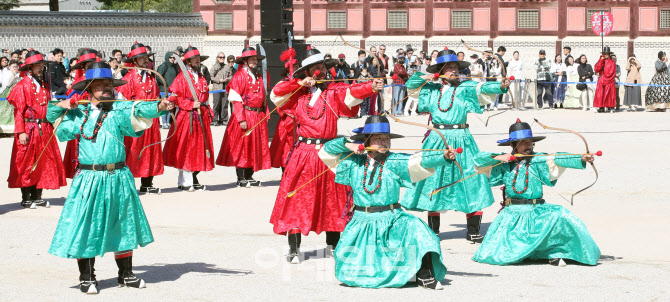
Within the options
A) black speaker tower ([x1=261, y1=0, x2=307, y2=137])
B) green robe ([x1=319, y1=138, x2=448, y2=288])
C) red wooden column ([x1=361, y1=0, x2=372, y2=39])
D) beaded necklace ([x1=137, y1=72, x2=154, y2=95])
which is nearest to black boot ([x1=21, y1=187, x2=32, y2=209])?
beaded necklace ([x1=137, y1=72, x2=154, y2=95])

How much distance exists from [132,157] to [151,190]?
49 cm

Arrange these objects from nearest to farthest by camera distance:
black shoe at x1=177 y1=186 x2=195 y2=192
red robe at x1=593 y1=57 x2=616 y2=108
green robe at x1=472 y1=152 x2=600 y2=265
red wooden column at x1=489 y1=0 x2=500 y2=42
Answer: green robe at x1=472 y1=152 x2=600 y2=265 < black shoe at x1=177 y1=186 x2=195 y2=192 < red robe at x1=593 y1=57 x2=616 y2=108 < red wooden column at x1=489 y1=0 x2=500 y2=42

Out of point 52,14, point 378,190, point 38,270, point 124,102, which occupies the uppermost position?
point 52,14

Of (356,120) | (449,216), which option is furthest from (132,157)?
(356,120)

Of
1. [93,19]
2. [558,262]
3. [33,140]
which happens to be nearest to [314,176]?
[558,262]

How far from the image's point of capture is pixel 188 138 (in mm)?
13352

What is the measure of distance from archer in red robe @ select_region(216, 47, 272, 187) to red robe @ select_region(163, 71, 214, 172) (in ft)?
1.19

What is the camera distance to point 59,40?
31.7 meters

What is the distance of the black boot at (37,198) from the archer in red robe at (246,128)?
2578 mm

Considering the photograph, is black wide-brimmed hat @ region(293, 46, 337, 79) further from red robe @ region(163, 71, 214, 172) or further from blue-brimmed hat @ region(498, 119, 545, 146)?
red robe @ region(163, 71, 214, 172)

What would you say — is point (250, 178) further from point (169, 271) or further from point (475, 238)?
point (169, 271)

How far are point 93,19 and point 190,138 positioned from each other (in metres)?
20.2

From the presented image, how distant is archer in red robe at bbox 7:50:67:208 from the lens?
11.6 m

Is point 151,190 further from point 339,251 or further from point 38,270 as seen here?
point 339,251
